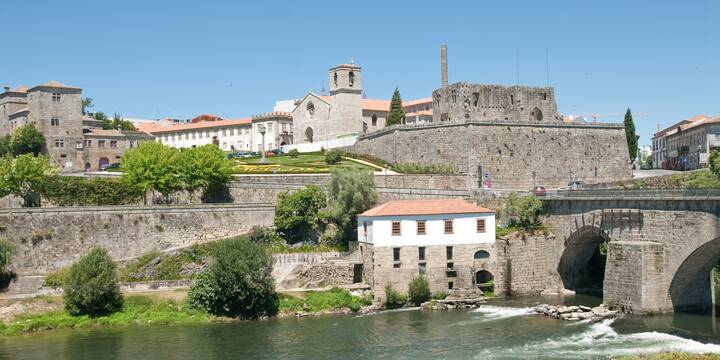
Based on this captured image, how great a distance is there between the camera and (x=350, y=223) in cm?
5803

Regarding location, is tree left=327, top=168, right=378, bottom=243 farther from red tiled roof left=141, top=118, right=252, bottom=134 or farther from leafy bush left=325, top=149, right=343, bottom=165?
red tiled roof left=141, top=118, right=252, bottom=134

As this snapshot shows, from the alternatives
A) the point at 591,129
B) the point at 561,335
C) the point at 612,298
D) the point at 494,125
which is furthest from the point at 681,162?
the point at 561,335

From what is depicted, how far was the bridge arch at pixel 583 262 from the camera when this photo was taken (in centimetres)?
5244

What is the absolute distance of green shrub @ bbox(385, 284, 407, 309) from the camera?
49.6m

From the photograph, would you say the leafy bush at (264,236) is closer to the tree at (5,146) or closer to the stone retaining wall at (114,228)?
the stone retaining wall at (114,228)

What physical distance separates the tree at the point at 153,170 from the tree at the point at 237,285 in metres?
18.4

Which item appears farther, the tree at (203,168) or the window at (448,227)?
the tree at (203,168)

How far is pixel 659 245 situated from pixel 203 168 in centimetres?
3835

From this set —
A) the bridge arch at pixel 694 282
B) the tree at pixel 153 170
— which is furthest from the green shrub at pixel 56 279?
the bridge arch at pixel 694 282

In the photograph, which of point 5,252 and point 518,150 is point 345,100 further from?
point 5,252

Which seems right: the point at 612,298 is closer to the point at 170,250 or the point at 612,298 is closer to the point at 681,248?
the point at 681,248

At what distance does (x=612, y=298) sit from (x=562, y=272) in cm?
854

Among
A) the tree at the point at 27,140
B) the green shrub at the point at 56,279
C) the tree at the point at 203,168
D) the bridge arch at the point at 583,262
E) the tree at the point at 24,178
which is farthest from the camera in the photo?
the tree at the point at 27,140

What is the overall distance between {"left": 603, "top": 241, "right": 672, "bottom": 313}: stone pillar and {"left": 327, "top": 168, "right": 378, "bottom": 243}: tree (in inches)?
781
